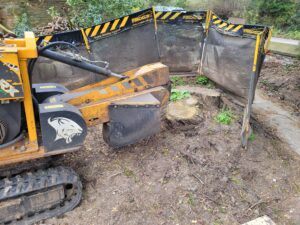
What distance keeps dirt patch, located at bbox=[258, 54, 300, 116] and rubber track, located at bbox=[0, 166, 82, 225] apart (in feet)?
17.7

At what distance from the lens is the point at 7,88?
276 cm

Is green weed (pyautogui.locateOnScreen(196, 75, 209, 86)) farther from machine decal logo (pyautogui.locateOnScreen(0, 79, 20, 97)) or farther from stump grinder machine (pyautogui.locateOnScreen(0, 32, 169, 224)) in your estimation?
machine decal logo (pyautogui.locateOnScreen(0, 79, 20, 97))

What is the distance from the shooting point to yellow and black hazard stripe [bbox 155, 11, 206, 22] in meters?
6.73

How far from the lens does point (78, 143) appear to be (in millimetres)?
3273

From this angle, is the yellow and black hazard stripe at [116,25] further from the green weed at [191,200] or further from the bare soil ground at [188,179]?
the green weed at [191,200]

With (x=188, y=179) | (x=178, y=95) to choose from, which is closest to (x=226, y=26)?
(x=178, y=95)

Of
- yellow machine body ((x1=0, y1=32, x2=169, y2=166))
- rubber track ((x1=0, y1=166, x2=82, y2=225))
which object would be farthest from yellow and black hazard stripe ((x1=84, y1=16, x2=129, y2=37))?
rubber track ((x1=0, y1=166, x2=82, y2=225))

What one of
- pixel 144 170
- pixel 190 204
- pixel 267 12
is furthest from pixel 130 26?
pixel 267 12

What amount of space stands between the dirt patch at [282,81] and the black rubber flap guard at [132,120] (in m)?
4.25

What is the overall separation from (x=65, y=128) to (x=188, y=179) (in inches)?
73.6

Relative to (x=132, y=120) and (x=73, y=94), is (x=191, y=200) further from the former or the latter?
(x=73, y=94)

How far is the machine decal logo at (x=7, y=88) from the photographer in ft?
8.94

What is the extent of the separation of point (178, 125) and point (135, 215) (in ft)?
7.17

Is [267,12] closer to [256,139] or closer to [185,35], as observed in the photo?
[185,35]
